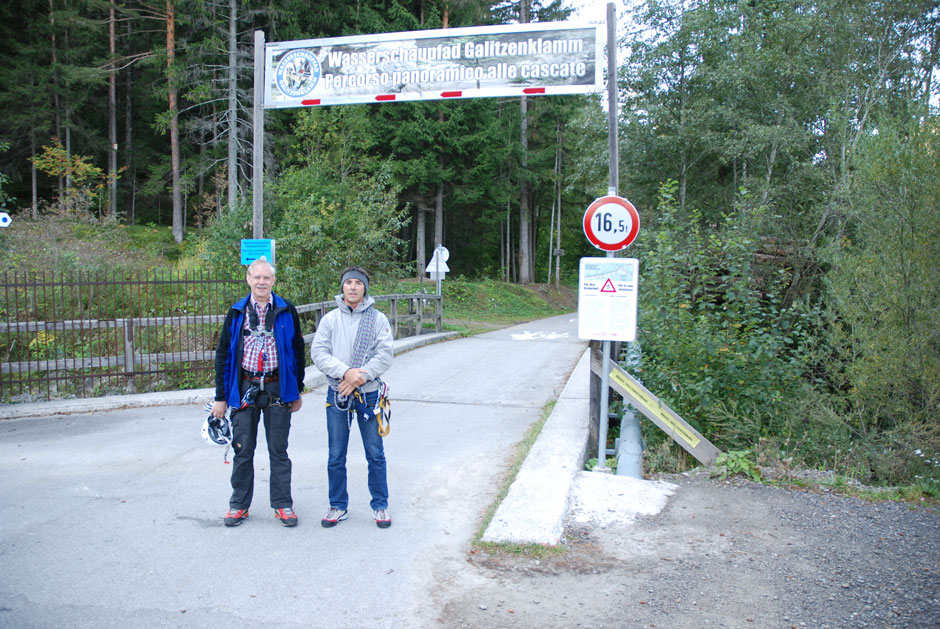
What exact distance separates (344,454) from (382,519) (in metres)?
0.52

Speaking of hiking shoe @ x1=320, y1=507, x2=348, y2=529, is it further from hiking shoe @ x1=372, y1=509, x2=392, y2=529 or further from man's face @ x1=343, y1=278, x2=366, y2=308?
man's face @ x1=343, y1=278, x2=366, y2=308

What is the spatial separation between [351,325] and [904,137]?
628 cm

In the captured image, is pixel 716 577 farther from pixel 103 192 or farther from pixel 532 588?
pixel 103 192

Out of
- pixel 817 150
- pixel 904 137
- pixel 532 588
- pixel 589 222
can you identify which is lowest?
pixel 532 588

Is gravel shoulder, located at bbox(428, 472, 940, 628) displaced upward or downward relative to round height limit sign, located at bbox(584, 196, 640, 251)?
downward

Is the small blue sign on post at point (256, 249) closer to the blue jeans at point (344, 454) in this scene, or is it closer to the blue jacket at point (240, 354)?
the blue jacket at point (240, 354)

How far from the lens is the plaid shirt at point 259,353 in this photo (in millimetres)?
4758

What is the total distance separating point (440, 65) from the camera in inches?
385

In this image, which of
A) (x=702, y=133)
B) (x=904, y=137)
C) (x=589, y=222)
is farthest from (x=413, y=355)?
(x=702, y=133)

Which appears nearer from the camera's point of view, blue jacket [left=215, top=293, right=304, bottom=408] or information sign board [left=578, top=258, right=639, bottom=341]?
blue jacket [left=215, top=293, right=304, bottom=408]

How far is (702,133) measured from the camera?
2158 cm

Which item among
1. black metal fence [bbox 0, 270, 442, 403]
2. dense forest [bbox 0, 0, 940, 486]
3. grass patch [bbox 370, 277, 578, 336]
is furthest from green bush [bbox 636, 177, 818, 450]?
grass patch [bbox 370, 277, 578, 336]

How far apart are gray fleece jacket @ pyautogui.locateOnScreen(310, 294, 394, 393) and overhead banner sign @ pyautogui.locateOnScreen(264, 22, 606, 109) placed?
218 inches

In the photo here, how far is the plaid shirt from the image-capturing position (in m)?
4.76
